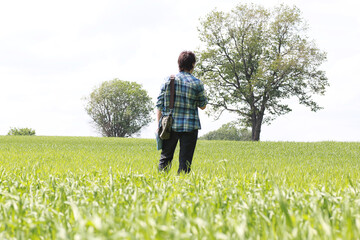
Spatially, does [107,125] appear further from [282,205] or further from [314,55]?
[282,205]

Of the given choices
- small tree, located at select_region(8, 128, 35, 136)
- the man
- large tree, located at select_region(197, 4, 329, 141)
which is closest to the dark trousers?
the man

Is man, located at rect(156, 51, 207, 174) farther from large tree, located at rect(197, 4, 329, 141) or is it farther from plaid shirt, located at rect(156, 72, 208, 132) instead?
large tree, located at rect(197, 4, 329, 141)

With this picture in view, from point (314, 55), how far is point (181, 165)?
107 ft

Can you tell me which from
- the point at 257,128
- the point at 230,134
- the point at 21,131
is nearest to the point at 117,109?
the point at 21,131

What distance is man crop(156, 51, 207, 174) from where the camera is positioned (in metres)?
6.62

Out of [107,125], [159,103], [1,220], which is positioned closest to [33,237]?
[1,220]

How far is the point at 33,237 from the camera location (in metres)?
2.37

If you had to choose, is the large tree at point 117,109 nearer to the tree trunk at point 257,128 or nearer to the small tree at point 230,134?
the tree trunk at point 257,128

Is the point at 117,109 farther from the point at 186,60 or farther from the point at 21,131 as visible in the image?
the point at 186,60

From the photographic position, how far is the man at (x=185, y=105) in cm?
662

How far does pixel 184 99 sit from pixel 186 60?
2.65 feet

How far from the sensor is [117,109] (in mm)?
63719

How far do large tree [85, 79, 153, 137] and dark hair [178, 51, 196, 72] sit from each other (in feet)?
185

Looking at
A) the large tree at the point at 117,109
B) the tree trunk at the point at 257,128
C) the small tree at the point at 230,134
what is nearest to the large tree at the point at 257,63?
the tree trunk at the point at 257,128
